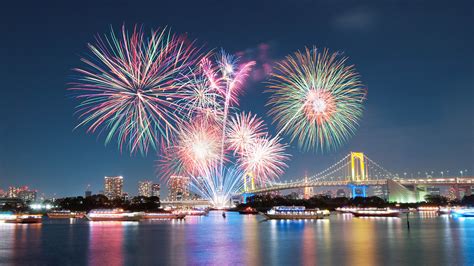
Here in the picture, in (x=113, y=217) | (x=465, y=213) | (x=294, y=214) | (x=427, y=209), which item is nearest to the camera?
(x=294, y=214)

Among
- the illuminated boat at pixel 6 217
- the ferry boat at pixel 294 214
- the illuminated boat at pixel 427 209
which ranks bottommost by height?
the illuminated boat at pixel 427 209

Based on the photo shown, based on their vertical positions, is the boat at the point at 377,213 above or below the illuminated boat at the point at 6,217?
below

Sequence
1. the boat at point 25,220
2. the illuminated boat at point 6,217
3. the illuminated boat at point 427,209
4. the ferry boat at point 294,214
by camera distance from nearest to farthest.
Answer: the ferry boat at point 294,214 → the boat at point 25,220 → the illuminated boat at point 6,217 → the illuminated boat at point 427,209

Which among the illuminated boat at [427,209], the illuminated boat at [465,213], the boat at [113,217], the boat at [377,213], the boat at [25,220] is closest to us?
the boat at [25,220]

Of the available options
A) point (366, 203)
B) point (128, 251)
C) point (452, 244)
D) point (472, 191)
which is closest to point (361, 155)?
point (366, 203)

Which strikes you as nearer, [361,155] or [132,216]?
[132,216]

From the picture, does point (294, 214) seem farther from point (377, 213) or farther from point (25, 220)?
point (25, 220)

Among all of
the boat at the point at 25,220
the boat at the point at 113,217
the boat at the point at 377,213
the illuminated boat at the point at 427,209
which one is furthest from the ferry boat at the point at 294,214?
the illuminated boat at the point at 427,209

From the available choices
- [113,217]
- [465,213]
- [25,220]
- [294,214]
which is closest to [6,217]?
[25,220]

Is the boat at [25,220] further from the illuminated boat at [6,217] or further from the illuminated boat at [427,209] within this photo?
the illuminated boat at [427,209]

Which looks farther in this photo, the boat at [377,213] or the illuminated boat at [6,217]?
the boat at [377,213]

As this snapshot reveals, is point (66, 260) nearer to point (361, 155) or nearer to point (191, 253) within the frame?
point (191, 253)
